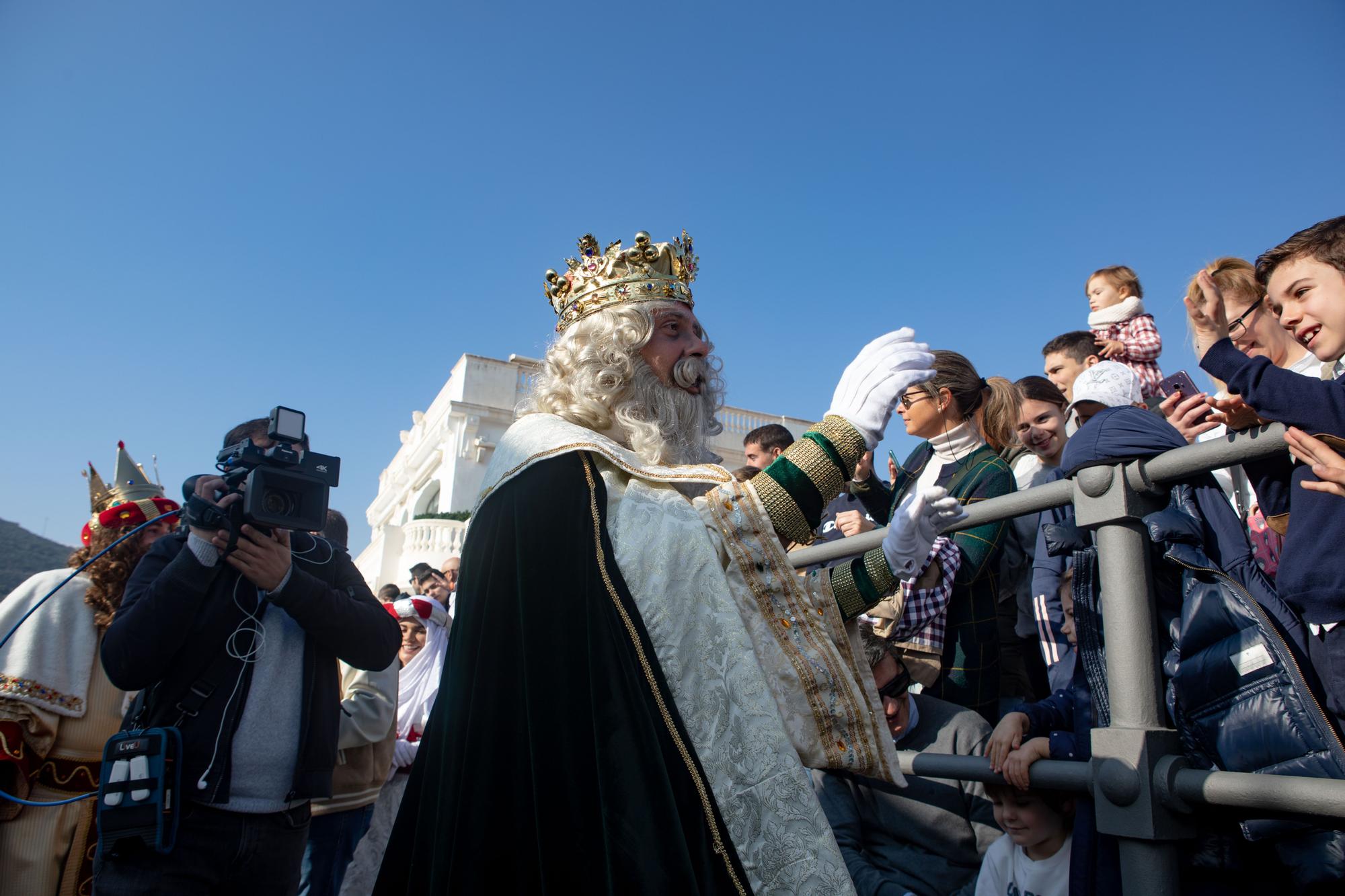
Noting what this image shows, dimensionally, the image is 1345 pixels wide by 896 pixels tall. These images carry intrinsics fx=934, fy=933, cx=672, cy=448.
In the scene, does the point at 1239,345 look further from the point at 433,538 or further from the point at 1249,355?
the point at 433,538

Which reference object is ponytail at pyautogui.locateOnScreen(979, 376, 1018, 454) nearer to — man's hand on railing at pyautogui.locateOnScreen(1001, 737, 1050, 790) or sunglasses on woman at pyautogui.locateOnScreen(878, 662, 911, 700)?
sunglasses on woman at pyautogui.locateOnScreen(878, 662, 911, 700)

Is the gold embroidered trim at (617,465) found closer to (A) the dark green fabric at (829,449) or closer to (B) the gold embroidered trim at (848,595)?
(A) the dark green fabric at (829,449)

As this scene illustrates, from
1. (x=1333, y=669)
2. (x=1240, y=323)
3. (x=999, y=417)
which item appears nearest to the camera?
(x=1333, y=669)

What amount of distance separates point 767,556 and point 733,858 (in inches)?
23.1

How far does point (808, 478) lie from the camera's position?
196 centimetres

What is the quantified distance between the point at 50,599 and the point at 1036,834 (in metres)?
3.22

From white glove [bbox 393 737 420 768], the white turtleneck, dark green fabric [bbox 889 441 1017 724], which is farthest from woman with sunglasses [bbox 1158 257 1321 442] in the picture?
white glove [bbox 393 737 420 768]

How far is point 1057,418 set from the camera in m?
3.75

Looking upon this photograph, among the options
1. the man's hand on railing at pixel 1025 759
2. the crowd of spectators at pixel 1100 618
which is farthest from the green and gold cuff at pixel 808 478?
the man's hand on railing at pixel 1025 759


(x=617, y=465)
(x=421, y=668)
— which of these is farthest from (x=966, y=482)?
(x=421, y=668)

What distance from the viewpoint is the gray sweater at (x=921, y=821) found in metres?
2.69

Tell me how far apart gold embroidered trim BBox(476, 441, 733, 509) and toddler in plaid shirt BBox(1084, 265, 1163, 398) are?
2759 mm

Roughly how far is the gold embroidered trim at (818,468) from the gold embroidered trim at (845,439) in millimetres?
27

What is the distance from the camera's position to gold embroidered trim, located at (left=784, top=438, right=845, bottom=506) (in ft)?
6.43
